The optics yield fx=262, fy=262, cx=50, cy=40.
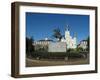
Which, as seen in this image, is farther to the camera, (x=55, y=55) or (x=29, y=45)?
(x=55, y=55)

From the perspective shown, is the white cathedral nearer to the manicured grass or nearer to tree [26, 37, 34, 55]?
the manicured grass

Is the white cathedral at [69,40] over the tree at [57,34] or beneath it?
beneath

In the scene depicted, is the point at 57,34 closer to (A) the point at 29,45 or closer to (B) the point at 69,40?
(B) the point at 69,40

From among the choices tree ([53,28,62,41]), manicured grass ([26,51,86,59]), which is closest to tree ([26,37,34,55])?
manicured grass ([26,51,86,59])

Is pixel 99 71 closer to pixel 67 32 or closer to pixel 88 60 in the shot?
pixel 88 60

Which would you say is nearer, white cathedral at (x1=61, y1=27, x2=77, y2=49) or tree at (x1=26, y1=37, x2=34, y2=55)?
tree at (x1=26, y1=37, x2=34, y2=55)

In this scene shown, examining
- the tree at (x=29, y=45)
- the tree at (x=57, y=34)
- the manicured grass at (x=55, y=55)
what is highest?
the tree at (x=57, y=34)

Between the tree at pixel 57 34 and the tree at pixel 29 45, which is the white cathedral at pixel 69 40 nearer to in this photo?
the tree at pixel 57 34

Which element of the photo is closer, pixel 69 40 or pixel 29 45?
pixel 29 45

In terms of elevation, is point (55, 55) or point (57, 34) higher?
point (57, 34)

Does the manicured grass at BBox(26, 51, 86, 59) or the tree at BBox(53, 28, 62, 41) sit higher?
the tree at BBox(53, 28, 62, 41)

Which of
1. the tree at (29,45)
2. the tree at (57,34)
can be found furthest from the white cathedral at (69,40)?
the tree at (29,45)

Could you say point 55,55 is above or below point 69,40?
below

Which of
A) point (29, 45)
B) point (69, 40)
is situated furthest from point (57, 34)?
point (29, 45)
